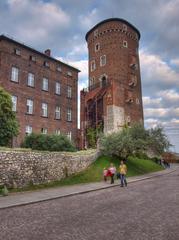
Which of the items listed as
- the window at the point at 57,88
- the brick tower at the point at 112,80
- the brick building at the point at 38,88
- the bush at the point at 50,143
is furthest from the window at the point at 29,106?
the brick tower at the point at 112,80

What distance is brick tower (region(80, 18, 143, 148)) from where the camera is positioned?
4491 centimetres

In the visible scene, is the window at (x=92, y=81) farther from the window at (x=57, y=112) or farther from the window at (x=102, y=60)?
the window at (x=57, y=112)

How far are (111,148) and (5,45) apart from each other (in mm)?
Result: 18974

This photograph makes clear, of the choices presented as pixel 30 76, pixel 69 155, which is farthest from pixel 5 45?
pixel 69 155

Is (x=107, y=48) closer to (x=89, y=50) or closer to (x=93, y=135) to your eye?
(x=89, y=50)

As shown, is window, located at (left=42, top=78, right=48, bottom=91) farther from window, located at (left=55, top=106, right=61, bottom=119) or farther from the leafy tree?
the leafy tree

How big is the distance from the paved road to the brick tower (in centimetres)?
3290

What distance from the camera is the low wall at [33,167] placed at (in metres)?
15.6

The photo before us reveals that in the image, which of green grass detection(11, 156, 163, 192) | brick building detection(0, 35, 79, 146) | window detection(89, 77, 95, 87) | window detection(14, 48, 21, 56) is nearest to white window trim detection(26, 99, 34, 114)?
brick building detection(0, 35, 79, 146)

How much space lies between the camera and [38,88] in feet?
116

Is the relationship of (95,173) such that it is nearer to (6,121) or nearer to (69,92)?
(6,121)

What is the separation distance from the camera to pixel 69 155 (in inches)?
862

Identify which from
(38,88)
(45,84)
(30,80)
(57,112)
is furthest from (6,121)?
(57,112)

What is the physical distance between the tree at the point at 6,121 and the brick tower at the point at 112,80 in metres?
21.8
